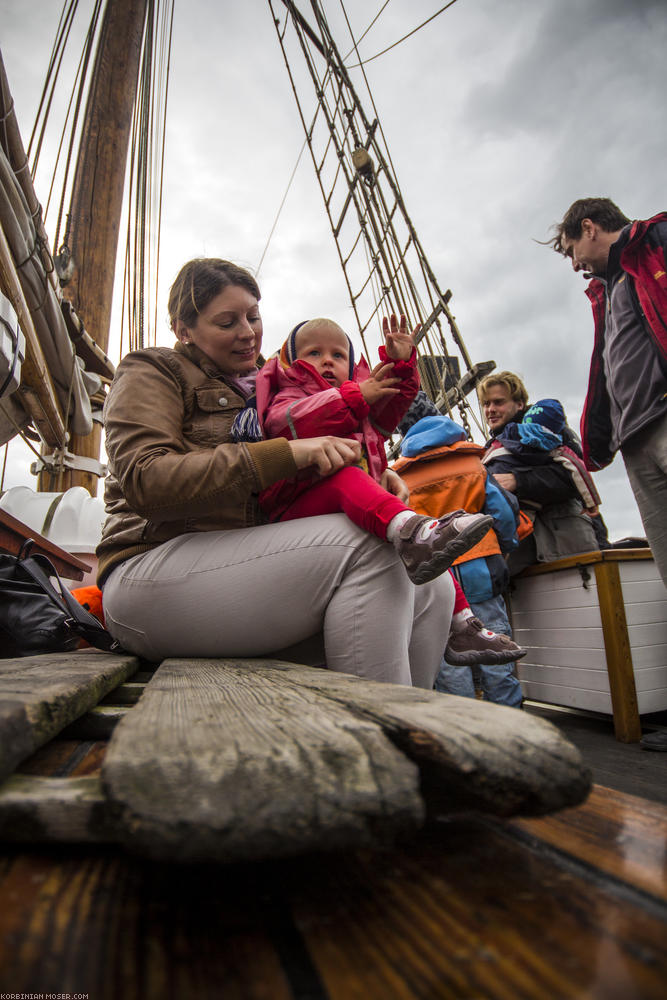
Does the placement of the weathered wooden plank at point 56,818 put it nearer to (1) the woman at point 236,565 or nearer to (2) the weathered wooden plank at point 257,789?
(2) the weathered wooden plank at point 257,789

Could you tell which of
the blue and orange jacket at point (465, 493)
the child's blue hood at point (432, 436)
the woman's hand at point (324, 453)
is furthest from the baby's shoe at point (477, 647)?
the child's blue hood at point (432, 436)

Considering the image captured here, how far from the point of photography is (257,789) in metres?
0.28

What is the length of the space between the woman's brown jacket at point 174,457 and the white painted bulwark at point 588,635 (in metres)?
1.77

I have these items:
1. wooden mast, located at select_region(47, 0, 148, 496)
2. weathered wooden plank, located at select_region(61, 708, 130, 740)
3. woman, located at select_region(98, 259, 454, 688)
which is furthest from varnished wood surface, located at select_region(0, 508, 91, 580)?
weathered wooden plank, located at select_region(61, 708, 130, 740)

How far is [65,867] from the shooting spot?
12.2 inches

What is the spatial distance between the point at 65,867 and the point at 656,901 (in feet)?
1.01

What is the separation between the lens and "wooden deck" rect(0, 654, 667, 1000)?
22 cm

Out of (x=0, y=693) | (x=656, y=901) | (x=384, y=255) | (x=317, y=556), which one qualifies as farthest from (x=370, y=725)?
(x=384, y=255)

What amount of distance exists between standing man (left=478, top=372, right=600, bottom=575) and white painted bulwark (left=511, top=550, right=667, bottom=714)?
0.15m

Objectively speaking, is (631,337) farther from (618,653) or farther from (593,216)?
(618,653)

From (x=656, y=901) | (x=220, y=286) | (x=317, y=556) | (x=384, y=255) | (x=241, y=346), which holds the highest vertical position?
(x=384, y=255)

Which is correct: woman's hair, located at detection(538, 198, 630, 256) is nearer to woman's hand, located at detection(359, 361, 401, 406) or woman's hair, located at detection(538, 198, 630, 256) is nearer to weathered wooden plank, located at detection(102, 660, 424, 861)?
woman's hand, located at detection(359, 361, 401, 406)

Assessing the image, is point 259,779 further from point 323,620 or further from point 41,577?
point 41,577

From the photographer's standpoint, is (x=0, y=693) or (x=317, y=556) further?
(x=317, y=556)
